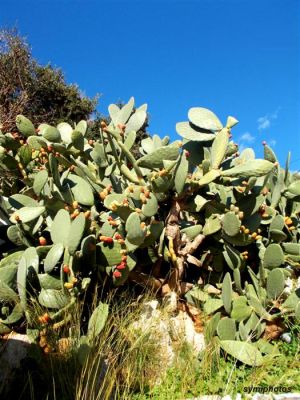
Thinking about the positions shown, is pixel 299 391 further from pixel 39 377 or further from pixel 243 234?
pixel 39 377

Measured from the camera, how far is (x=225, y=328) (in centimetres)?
208

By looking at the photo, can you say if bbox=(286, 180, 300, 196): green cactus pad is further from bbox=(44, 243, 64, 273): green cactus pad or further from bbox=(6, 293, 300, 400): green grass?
bbox=(44, 243, 64, 273): green cactus pad

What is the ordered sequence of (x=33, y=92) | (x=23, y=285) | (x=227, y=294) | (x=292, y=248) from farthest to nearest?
(x=33, y=92)
(x=292, y=248)
(x=227, y=294)
(x=23, y=285)

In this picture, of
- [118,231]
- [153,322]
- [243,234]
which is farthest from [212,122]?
[153,322]

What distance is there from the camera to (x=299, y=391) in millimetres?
1814

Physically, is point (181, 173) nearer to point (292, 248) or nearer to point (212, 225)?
point (212, 225)

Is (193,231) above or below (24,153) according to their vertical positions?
below

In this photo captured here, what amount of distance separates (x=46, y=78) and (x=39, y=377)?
8799 millimetres

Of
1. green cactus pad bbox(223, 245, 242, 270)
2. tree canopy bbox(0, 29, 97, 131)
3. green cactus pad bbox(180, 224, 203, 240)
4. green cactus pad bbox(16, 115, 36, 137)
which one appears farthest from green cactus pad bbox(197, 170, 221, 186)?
tree canopy bbox(0, 29, 97, 131)

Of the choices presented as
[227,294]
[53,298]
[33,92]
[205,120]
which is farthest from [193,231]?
[33,92]

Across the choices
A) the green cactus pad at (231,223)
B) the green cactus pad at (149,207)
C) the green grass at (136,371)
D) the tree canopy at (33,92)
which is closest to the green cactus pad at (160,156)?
the green cactus pad at (149,207)

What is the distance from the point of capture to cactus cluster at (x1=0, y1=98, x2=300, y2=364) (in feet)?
6.24

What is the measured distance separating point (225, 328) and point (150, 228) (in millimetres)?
624

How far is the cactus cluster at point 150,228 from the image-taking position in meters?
1.90
